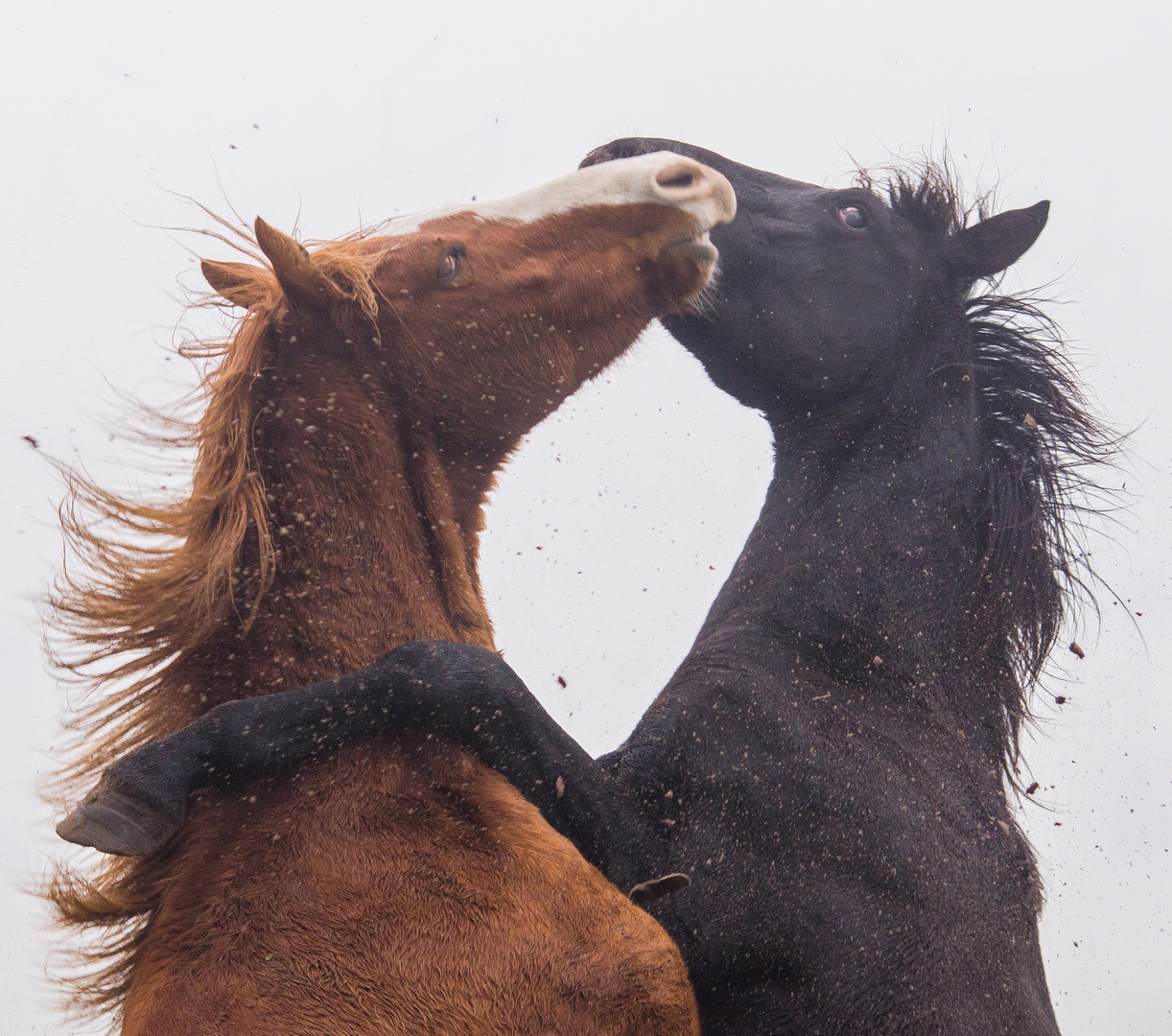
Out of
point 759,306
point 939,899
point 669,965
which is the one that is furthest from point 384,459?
point 939,899

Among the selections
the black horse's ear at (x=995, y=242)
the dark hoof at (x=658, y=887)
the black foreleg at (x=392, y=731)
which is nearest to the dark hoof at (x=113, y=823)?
the black foreleg at (x=392, y=731)

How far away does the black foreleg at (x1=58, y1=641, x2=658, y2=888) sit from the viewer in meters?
1.14

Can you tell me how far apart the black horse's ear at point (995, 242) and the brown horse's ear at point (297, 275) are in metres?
1.50

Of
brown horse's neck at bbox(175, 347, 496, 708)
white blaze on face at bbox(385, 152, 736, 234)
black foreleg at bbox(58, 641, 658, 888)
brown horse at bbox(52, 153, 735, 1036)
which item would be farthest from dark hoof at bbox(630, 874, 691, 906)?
white blaze on face at bbox(385, 152, 736, 234)

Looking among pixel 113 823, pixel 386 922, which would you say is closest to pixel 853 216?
pixel 386 922

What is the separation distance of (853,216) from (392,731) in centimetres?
164

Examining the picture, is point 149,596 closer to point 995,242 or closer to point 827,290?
point 827,290

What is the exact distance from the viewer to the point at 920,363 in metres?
2.07

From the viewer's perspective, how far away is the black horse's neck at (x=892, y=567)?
6.11 feet

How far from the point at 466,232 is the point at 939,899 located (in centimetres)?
146

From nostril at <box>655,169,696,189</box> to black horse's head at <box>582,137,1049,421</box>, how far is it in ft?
1.13

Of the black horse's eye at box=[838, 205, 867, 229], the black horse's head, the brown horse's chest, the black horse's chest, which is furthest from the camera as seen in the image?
the black horse's eye at box=[838, 205, 867, 229]

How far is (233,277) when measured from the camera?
162 centimetres

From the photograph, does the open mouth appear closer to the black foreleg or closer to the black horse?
the black horse
